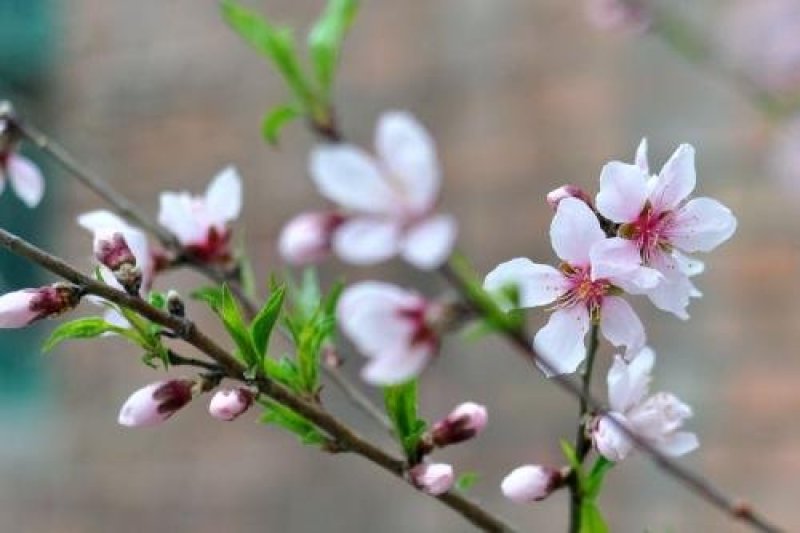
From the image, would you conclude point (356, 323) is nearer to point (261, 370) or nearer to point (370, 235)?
point (370, 235)

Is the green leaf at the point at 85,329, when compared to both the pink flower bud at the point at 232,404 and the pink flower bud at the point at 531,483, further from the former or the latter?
the pink flower bud at the point at 531,483

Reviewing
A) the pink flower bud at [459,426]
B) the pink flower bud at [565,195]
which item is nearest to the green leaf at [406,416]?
the pink flower bud at [459,426]

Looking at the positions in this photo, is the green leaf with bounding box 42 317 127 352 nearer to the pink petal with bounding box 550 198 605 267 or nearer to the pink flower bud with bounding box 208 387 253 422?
the pink flower bud with bounding box 208 387 253 422

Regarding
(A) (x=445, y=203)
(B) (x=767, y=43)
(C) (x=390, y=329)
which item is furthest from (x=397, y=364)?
(A) (x=445, y=203)

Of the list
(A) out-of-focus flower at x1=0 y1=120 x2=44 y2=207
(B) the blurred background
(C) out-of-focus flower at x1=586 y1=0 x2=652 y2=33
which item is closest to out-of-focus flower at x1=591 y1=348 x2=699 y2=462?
(A) out-of-focus flower at x1=0 y1=120 x2=44 y2=207

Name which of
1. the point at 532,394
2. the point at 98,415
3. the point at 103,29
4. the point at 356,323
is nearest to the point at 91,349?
the point at 98,415

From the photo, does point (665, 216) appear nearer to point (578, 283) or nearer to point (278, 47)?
point (578, 283)
